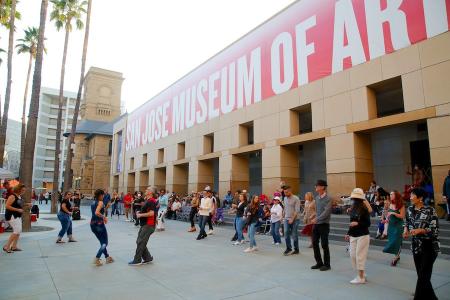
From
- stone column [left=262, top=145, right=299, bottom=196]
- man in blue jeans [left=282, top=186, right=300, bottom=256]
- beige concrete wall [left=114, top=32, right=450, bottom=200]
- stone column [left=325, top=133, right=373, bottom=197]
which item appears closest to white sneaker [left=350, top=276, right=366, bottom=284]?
man in blue jeans [left=282, top=186, right=300, bottom=256]

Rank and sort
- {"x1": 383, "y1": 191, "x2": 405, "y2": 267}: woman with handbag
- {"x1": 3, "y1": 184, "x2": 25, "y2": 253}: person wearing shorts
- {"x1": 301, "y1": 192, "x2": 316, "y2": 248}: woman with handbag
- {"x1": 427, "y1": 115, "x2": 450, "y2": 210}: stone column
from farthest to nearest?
{"x1": 427, "y1": 115, "x2": 450, "y2": 210}: stone column → {"x1": 301, "y1": 192, "x2": 316, "y2": 248}: woman with handbag → {"x1": 3, "y1": 184, "x2": 25, "y2": 253}: person wearing shorts → {"x1": 383, "y1": 191, "x2": 405, "y2": 267}: woman with handbag

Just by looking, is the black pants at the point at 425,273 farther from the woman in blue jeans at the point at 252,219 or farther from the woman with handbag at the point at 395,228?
the woman in blue jeans at the point at 252,219

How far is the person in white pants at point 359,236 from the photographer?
5820mm

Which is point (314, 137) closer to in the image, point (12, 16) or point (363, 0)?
point (363, 0)

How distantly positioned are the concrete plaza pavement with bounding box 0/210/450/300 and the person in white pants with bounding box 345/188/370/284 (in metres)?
0.32

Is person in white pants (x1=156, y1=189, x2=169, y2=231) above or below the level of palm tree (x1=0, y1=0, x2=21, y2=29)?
below

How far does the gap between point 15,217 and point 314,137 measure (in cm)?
1343

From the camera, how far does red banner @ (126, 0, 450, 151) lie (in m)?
13.0

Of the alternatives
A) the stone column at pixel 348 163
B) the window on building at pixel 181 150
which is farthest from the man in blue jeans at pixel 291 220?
the window on building at pixel 181 150

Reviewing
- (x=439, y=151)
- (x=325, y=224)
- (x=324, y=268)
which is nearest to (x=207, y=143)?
(x=439, y=151)

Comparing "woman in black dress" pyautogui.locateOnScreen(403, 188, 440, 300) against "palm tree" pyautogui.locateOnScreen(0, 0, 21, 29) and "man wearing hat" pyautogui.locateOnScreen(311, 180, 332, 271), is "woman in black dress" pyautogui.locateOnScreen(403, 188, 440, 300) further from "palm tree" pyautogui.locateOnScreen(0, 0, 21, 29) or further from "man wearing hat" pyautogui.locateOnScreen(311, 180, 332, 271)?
"palm tree" pyautogui.locateOnScreen(0, 0, 21, 29)

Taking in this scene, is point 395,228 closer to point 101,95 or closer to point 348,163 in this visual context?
point 348,163

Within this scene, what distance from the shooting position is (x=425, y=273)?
4.60m

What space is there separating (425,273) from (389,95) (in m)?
15.4
